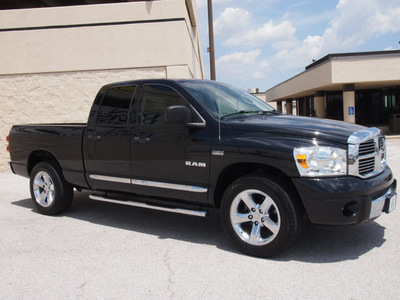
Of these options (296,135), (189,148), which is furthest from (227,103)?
(296,135)

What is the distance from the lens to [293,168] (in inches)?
147

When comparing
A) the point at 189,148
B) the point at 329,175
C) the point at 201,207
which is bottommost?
the point at 201,207

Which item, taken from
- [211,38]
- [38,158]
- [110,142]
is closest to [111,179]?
[110,142]

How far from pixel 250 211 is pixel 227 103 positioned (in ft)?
4.78

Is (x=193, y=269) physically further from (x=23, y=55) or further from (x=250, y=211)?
(x=23, y=55)

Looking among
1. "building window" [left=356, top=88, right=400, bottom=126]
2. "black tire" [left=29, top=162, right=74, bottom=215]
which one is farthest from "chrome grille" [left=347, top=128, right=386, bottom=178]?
"building window" [left=356, top=88, right=400, bottom=126]

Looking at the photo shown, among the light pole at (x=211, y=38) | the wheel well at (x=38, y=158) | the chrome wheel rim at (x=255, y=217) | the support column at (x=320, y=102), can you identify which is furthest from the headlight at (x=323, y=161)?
the support column at (x=320, y=102)

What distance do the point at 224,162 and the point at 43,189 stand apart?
3.48m

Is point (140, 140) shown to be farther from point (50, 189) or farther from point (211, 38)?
point (211, 38)

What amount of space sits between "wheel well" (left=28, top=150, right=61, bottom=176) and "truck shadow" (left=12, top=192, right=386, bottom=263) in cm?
78

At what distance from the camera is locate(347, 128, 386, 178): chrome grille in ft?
12.1

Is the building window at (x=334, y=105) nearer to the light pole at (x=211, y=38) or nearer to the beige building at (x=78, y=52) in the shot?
the light pole at (x=211, y=38)

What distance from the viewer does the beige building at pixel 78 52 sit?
11195 mm

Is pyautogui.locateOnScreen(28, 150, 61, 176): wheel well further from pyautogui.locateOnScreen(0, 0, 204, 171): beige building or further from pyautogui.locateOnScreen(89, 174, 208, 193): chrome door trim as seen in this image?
pyautogui.locateOnScreen(0, 0, 204, 171): beige building
